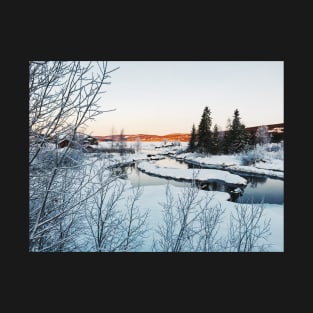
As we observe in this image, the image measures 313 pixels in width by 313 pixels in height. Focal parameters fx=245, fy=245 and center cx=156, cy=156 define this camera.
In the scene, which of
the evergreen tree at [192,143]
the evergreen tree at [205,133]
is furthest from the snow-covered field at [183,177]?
the evergreen tree at [205,133]

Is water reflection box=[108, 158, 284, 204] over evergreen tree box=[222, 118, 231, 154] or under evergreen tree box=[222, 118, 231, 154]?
under

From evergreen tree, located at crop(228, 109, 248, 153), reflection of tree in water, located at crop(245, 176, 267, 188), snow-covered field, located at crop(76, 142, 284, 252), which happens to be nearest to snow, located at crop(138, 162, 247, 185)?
snow-covered field, located at crop(76, 142, 284, 252)

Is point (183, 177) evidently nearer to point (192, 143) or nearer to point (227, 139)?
point (192, 143)

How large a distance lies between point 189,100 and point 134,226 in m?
2.44

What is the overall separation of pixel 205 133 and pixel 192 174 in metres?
1.14

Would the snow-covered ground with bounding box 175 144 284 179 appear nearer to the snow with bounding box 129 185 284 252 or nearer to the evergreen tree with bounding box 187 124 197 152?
the evergreen tree with bounding box 187 124 197 152

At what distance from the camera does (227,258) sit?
6.08 ft

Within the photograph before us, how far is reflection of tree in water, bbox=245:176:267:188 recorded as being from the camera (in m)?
4.40

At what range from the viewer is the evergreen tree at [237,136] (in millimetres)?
3633

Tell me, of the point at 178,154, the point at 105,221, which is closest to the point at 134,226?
the point at 105,221

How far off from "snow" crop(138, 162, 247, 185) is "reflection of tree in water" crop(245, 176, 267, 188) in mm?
108

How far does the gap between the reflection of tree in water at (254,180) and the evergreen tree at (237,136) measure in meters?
0.64

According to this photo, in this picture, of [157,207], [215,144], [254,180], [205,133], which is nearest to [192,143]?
[205,133]

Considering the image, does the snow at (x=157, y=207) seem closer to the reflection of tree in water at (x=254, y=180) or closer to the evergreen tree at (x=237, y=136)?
the reflection of tree in water at (x=254, y=180)
